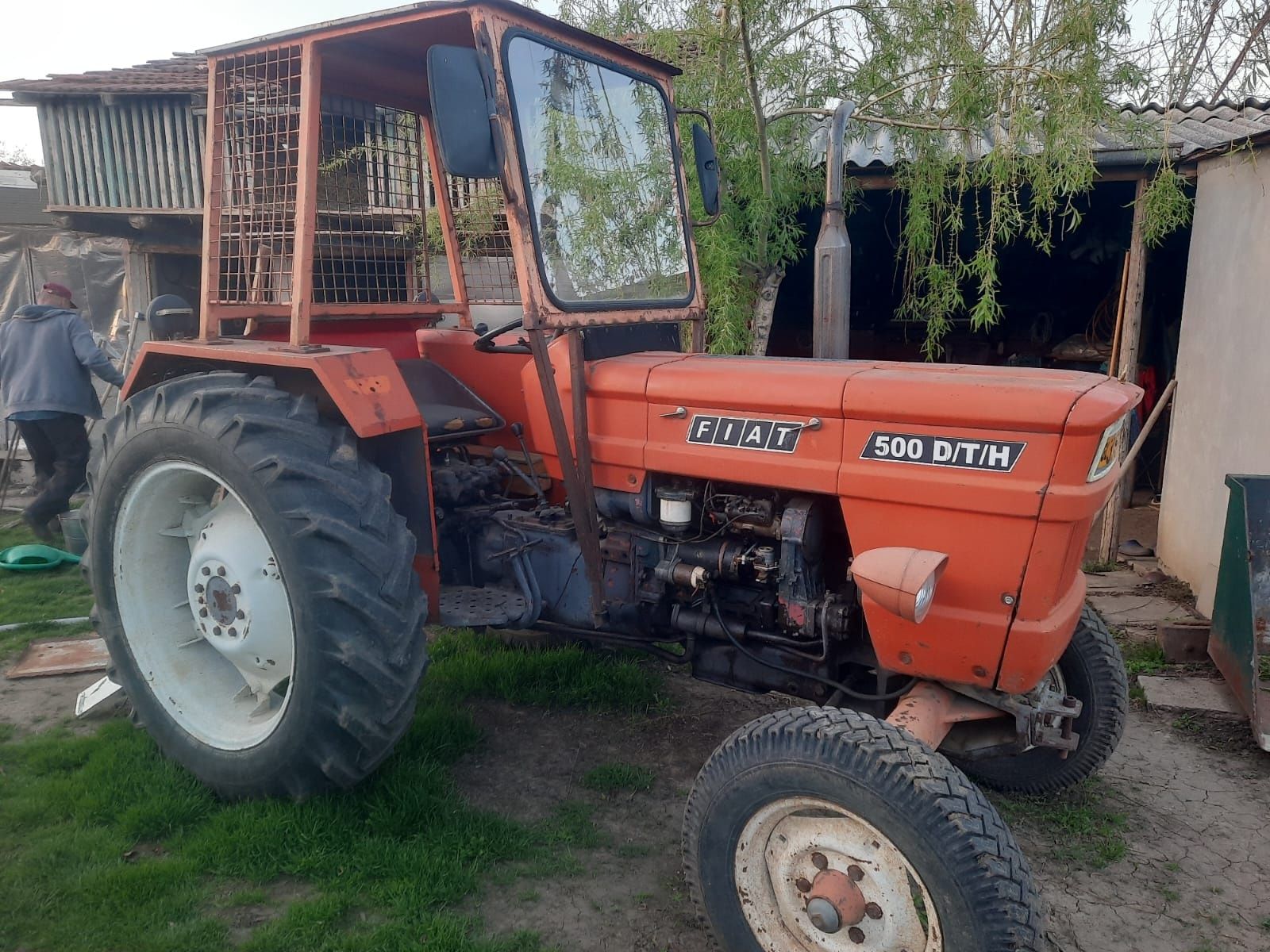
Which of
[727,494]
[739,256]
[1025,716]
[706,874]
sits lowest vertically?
[706,874]

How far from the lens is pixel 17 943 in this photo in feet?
7.59

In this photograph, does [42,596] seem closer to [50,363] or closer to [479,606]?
[50,363]

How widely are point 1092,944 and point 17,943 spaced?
278 centimetres

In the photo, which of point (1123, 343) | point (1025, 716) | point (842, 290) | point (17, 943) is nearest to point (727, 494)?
point (842, 290)

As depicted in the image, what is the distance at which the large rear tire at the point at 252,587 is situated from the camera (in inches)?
99.7

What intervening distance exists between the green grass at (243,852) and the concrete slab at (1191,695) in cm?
253

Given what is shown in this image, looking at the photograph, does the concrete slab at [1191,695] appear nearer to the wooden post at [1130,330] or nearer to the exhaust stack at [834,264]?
the wooden post at [1130,330]

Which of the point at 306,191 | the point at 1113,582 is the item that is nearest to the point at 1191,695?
the point at 1113,582

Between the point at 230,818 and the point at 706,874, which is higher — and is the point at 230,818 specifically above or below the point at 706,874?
below

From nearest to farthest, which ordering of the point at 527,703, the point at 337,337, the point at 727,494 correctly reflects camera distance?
the point at 727,494 < the point at 337,337 < the point at 527,703

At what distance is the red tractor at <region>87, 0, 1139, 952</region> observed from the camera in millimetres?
2109

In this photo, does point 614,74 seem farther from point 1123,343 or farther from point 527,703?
point 1123,343

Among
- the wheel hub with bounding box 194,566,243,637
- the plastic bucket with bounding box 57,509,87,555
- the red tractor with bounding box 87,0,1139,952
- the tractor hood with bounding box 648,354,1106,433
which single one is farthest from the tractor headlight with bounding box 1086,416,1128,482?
the plastic bucket with bounding box 57,509,87,555

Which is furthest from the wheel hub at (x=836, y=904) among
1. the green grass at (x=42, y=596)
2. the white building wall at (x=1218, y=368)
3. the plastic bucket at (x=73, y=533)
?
the plastic bucket at (x=73, y=533)
